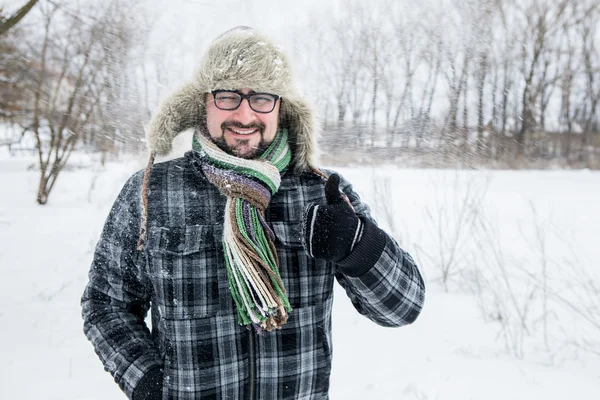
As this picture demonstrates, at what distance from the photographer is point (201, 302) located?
3.34ft

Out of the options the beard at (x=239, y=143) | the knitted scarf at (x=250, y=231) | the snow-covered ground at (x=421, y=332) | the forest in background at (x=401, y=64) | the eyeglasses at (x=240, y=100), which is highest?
the forest in background at (x=401, y=64)

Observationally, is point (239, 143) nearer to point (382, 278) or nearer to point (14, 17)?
point (382, 278)

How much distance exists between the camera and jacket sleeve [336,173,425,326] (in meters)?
0.91

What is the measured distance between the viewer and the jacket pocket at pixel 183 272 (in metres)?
1.01

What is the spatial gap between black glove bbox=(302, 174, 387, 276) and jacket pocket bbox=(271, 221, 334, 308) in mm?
171

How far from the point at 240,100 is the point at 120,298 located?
644mm

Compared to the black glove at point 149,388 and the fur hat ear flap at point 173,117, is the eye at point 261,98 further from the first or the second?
the black glove at point 149,388

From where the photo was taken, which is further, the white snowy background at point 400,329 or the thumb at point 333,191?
the white snowy background at point 400,329

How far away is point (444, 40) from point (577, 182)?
6.01m

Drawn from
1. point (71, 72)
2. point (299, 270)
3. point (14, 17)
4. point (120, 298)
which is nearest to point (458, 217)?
point (299, 270)

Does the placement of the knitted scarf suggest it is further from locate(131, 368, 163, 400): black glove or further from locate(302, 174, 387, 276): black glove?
locate(131, 368, 163, 400): black glove

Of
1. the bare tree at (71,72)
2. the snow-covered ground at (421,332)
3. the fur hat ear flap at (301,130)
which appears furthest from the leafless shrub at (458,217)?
the bare tree at (71,72)

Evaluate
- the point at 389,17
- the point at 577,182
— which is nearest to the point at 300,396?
the point at 389,17

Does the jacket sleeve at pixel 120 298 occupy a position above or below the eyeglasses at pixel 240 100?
below
